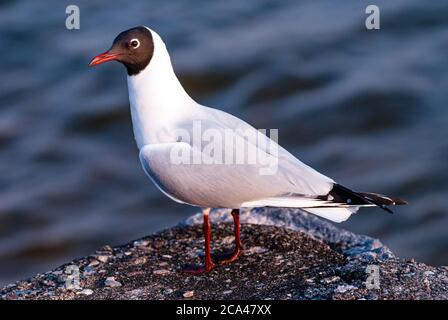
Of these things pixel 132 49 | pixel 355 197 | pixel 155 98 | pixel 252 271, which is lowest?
pixel 252 271

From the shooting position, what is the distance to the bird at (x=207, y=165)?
4844 mm

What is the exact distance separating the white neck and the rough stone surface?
0.71m

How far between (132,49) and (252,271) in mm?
1415

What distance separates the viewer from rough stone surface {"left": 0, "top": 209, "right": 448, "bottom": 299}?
4617 millimetres

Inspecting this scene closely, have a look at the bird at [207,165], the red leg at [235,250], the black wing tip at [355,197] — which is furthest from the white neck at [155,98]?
the black wing tip at [355,197]

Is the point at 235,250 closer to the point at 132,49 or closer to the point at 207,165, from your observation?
the point at 207,165

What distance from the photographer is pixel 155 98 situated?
16.9ft

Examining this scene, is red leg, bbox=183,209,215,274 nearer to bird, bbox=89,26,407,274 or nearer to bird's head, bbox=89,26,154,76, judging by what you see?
bird, bbox=89,26,407,274

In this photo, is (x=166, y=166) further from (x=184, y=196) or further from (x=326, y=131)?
(x=326, y=131)

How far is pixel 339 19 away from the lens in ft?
35.9

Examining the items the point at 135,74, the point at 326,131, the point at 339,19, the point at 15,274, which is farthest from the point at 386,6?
the point at 135,74

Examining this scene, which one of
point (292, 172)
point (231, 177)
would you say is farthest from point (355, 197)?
point (231, 177)

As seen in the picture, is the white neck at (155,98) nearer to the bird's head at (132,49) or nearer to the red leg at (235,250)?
the bird's head at (132,49)

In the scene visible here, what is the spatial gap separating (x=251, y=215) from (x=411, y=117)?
161 inches
